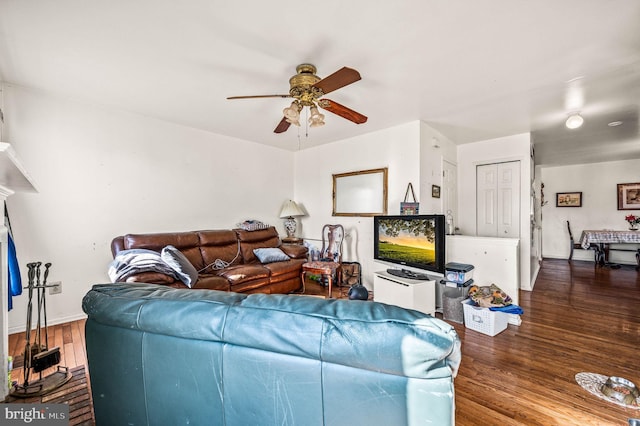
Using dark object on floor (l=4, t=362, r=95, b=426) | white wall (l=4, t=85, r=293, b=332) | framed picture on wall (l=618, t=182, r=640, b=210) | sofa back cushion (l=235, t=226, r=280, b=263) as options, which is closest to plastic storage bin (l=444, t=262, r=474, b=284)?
sofa back cushion (l=235, t=226, r=280, b=263)

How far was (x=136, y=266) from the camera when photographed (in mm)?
2529

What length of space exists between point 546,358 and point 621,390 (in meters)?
0.47

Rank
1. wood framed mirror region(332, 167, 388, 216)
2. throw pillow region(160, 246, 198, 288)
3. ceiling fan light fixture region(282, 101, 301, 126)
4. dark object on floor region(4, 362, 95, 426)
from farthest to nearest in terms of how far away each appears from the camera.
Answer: wood framed mirror region(332, 167, 388, 216), throw pillow region(160, 246, 198, 288), ceiling fan light fixture region(282, 101, 301, 126), dark object on floor region(4, 362, 95, 426)

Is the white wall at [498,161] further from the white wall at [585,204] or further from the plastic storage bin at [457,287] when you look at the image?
the white wall at [585,204]

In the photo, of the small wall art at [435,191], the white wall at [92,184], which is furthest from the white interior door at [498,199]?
the white wall at [92,184]

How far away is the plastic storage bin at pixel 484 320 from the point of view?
2.60 m

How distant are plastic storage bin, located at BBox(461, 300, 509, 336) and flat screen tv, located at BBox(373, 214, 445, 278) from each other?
0.48 m

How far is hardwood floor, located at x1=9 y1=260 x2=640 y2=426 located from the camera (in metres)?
1.60

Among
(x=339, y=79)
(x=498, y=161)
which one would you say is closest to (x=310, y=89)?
(x=339, y=79)

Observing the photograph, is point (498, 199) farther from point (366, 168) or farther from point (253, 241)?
point (253, 241)

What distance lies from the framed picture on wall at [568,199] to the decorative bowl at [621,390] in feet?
21.5

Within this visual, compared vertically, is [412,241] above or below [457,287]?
above

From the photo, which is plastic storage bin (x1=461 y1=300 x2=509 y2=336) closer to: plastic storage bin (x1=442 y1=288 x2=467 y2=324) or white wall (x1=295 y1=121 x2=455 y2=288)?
plastic storage bin (x1=442 y1=288 x2=467 y2=324)

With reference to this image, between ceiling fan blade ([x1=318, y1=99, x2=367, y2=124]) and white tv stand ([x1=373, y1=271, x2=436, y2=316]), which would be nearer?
ceiling fan blade ([x1=318, y1=99, x2=367, y2=124])
